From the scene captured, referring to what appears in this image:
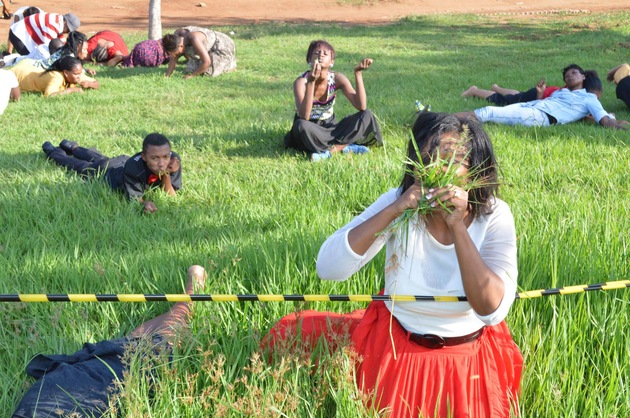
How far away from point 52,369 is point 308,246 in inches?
54.7

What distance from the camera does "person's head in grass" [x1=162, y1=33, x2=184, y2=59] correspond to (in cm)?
1077

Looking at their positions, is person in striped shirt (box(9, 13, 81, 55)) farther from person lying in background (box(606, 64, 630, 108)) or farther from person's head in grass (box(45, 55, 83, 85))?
person lying in background (box(606, 64, 630, 108))

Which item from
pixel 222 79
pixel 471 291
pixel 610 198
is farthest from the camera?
pixel 222 79

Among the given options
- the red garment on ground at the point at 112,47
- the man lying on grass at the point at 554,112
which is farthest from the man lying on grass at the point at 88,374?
the red garment on ground at the point at 112,47

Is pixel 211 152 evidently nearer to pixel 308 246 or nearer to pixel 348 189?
pixel 348 189

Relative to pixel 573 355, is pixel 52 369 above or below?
below

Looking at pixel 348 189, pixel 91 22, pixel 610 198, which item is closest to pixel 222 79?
pixel 348 189

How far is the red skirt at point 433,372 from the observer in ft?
8.18

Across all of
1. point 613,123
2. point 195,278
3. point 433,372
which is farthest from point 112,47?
point 433,372

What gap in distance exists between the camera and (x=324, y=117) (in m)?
6.70

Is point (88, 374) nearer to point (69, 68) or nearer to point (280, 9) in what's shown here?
point (69, 68)

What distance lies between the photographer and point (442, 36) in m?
14.9

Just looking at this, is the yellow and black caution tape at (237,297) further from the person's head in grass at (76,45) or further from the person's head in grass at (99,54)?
the person's head in grass at (99,54)

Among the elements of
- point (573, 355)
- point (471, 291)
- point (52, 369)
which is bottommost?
point (52, 369)
